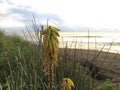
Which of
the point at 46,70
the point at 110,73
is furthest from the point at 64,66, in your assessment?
the point at 110,73

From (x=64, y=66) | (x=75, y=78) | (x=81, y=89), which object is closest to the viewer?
(x=81, y=89)

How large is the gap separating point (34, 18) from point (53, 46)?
2875 millimetres

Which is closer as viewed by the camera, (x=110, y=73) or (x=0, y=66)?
(x=0, y=66)

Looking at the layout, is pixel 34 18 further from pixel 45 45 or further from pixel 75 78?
pixel 45 45

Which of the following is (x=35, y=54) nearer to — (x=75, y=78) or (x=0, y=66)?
(x=75, y=78)

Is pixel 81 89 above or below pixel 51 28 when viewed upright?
below

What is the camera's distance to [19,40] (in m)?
17.2

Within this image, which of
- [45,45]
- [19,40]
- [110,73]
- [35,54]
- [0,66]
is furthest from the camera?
[19,40]

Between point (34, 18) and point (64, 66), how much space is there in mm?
850

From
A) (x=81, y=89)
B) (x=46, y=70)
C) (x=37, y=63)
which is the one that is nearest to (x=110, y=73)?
(x=37, y=63)

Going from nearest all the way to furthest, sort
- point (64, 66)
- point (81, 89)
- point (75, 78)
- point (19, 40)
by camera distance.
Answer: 1. point (81, 89)
2. point (75, 78)
3. point (64, 66)
4. point (19, 40)

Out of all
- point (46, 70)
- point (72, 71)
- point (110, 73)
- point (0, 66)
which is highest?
point (46, 70)

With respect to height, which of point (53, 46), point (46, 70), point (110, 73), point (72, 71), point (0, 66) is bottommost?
point (110, 73)

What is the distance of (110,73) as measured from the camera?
1141cm
